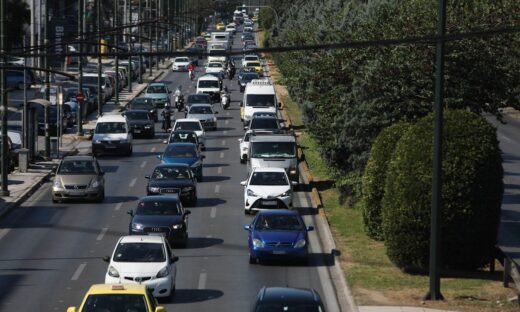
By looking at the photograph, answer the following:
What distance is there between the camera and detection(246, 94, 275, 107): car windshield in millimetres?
69125

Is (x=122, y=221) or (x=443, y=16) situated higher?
(x=443, y=16)

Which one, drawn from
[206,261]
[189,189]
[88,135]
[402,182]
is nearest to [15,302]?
[206,261]

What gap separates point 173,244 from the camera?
1355 inches

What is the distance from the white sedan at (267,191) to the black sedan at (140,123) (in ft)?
78.0

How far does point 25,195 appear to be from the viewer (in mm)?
44625

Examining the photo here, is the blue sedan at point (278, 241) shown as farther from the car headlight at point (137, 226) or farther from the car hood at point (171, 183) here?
the car hood at point (171, 183)

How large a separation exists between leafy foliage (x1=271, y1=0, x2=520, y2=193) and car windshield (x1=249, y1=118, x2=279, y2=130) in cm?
1650

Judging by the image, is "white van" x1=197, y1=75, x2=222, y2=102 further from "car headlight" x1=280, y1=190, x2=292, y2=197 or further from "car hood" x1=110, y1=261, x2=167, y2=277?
"car hood" x1=110, y1=261, x2=167, y2=277

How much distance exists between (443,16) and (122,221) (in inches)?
652

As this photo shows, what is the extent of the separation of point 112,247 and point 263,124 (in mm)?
26325

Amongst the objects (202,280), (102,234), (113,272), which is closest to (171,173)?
(102,234)

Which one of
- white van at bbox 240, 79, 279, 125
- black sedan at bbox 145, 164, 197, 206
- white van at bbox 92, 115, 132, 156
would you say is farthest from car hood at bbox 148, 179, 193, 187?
white van at bbox 240, 79, 279, 125

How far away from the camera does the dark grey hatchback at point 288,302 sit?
20469mm

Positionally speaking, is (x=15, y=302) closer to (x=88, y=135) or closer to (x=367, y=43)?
(x=367, y=43)
